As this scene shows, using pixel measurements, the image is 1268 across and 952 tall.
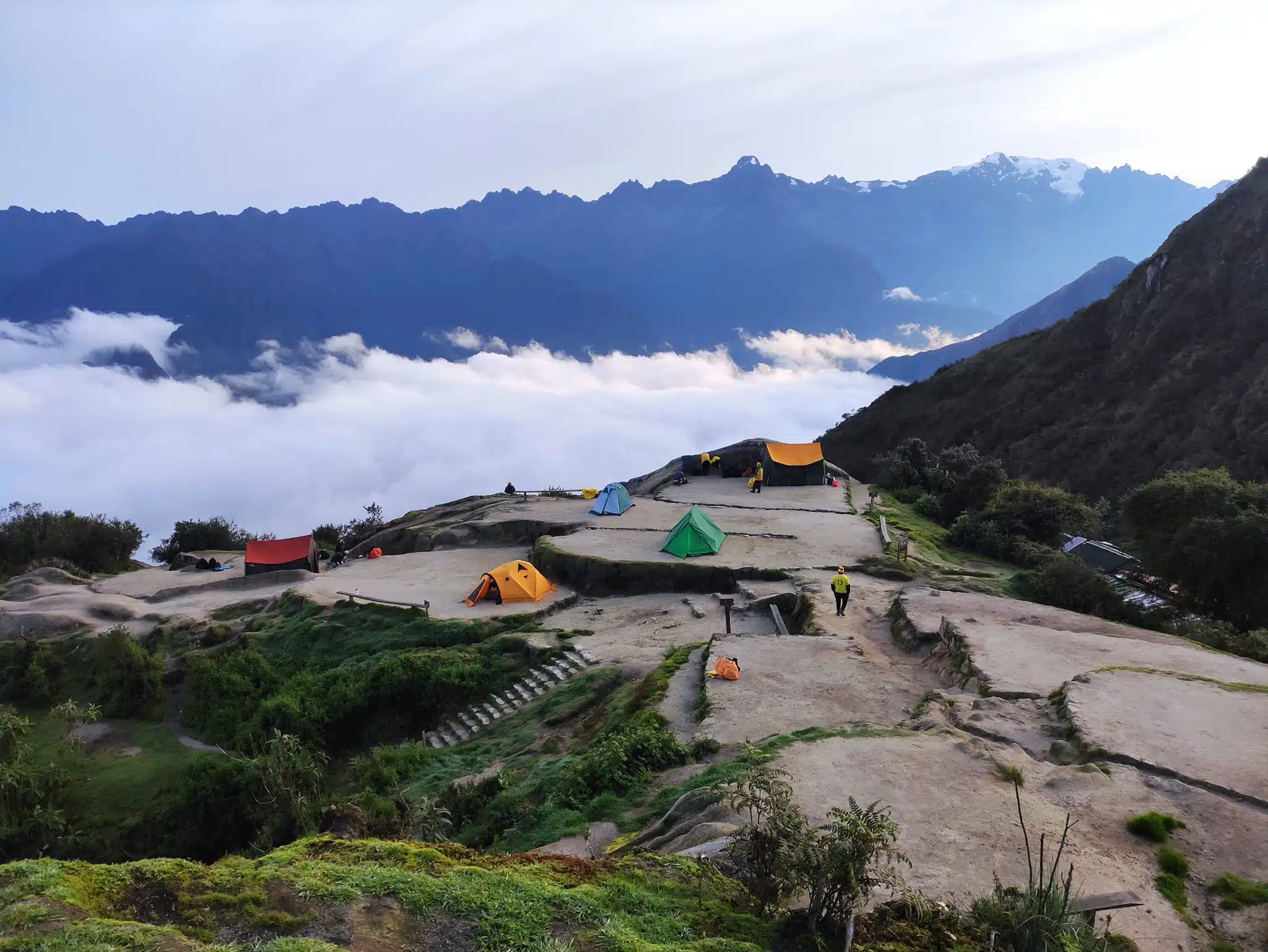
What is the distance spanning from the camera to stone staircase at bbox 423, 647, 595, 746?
50.9 feet

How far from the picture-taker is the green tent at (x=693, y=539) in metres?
22.1

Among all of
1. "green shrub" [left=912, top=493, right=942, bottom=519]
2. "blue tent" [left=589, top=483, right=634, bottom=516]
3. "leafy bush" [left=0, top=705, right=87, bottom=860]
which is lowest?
"leafy bush" [left=0, top=705, right=87, bottom=860]

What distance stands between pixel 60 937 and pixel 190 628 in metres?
20.9

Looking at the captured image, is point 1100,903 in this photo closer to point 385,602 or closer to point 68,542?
point 385,602

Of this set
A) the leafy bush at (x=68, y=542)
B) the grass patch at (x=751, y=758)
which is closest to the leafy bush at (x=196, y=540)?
the leafy bush at (x=68, y=542)

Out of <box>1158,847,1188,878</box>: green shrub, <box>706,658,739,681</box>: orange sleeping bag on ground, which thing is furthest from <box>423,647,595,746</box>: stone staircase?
<box>1158,847,1188,878</box>: green shrub

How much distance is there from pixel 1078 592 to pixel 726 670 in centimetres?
1142

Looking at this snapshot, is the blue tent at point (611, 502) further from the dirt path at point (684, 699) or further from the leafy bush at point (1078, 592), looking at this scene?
the dirt path at point (684, 699)

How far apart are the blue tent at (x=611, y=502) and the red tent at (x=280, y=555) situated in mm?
11314

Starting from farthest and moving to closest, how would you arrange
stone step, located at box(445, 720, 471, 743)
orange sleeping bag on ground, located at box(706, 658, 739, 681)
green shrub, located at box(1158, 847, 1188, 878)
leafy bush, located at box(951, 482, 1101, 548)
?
1. leafy bush, located at box(951, 482, 1101, 548)
2. stone step, located at box(445, 720, 471, 743)
3. orange sleeping bag on ground, located at box(706, 658, 739, 681)
4. green shrub, located at box(1158, 847, 1188, 878)

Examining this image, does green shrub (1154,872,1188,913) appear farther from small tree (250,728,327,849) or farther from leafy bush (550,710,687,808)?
small tree (250,728,327,849)

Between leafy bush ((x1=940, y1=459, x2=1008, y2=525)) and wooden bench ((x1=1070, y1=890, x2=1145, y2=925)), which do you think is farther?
leafy bush ((x1=940, y1=459, x2=1008, y2=525))

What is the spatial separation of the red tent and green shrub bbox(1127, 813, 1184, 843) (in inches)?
1094

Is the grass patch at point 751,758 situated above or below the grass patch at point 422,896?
below
